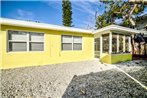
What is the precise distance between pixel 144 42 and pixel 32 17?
25725 mm

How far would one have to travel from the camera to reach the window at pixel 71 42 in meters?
10.3

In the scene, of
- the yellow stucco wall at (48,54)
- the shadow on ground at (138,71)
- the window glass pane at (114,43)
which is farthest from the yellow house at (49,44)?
the shadow on ground at (138,71)

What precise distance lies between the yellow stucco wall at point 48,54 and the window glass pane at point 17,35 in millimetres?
266

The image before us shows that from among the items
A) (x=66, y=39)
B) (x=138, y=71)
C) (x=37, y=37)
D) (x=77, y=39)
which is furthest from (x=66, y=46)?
(x=138, y=71)

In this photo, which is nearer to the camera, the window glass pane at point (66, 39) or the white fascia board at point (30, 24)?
the white fascia board at point (30, 24)

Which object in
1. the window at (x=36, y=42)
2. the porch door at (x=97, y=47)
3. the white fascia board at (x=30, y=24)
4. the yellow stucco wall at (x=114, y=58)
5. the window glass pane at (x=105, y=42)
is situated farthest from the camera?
the porch door at (x=97, y=47)

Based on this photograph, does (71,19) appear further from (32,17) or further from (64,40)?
(64,40)

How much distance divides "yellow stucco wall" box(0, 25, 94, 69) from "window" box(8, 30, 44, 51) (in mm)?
264

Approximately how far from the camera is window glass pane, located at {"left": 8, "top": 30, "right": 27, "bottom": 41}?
7.87 m

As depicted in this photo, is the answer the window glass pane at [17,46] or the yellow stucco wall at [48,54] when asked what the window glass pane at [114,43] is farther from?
the window glass pane at [17,46]

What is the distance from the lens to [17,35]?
26.4ft

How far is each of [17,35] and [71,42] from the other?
171 inches

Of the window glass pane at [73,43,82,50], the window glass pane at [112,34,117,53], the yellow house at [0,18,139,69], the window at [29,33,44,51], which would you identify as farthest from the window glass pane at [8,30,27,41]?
the window glass pane at [112,34,117,53]

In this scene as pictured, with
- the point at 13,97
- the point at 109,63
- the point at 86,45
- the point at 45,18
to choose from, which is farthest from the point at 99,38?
the point at 45,18
